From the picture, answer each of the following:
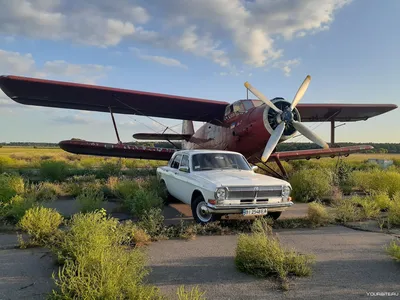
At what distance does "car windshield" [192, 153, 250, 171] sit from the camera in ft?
25.1

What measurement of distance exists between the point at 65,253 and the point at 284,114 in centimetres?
802

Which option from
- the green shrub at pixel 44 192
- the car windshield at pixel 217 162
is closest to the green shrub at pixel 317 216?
the car windshield at pixel 217 162

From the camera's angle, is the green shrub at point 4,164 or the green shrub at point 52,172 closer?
the green shrub at point 52,172

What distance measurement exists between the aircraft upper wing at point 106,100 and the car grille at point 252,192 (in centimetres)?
794

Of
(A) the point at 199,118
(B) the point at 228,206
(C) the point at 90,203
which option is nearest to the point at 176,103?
(A) the point at 199,118

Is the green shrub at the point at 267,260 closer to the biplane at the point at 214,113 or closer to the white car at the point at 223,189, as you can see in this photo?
the white car at the point at 223,189

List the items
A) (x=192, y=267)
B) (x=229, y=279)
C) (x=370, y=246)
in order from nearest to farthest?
(x=229, y=279), (x=192, y=267), (x=370, y=246)

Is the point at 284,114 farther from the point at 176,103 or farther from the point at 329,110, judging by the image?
the point at 329,110

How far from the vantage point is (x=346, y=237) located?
19.0 ft

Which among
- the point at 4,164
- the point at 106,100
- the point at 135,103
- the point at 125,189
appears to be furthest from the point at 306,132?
the point at 4,164

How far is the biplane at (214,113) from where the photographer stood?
10805mm

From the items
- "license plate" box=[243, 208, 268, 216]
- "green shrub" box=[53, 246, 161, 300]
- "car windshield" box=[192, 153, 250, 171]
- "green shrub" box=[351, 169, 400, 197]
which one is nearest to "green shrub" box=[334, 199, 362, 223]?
"license plate" box=[243, 208, 268, 216]

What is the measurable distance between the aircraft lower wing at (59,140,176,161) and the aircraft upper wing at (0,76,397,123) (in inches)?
77.4

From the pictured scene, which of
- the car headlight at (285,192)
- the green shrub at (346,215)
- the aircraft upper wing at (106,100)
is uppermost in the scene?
the aircraft upper wing at (106,100)
